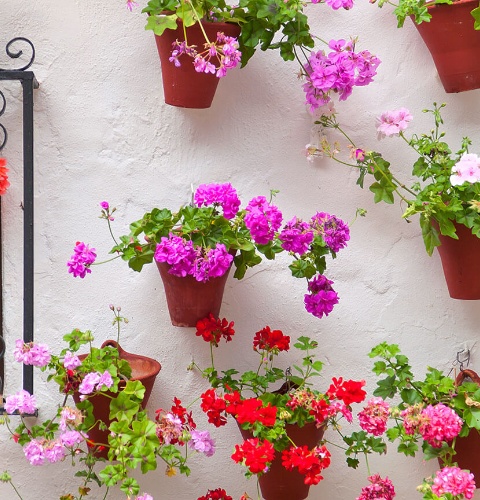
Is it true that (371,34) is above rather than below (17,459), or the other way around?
above

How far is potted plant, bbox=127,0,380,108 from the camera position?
213 cm

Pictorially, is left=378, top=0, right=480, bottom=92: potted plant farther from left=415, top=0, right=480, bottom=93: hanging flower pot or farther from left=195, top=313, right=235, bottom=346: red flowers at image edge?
left=195, top=313, right=235, bottom=346: red flowers at image edge

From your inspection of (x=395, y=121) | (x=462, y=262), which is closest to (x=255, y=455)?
(x=462, y=262)

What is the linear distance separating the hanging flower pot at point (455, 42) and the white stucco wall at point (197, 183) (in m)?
0.14

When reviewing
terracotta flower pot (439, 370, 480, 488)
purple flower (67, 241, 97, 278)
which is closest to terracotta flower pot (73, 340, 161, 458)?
purple flower (67, 241, 97, 278)

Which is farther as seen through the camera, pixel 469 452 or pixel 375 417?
pixel 469 452

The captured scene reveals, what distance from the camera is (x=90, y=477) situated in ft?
7.36

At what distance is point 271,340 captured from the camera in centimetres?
227

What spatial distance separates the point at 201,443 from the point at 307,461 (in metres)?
0.33

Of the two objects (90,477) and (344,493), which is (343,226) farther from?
(90,477)

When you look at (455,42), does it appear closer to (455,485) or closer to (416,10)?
(416,10)

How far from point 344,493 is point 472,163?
3.41 feet

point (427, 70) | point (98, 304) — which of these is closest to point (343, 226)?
point (427, 70)

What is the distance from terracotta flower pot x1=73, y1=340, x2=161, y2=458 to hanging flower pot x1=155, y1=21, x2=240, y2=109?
718mm
